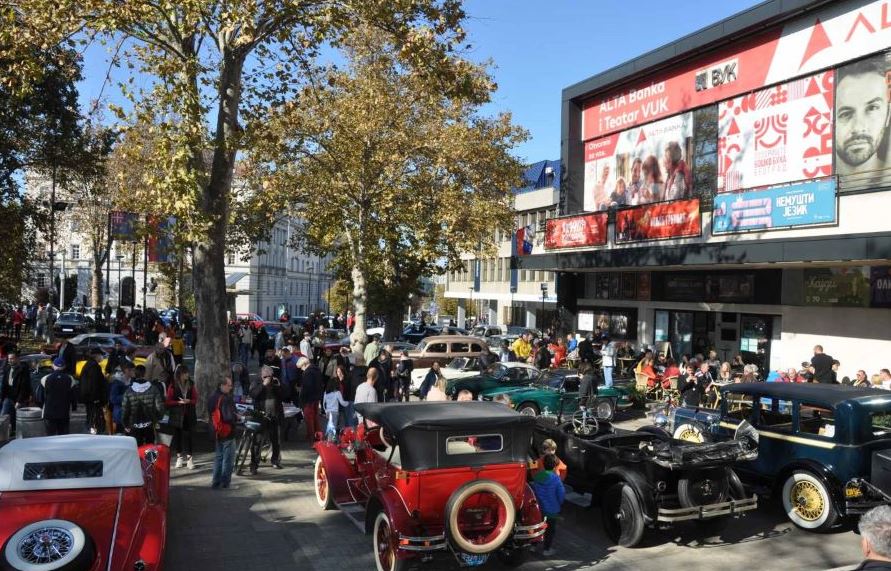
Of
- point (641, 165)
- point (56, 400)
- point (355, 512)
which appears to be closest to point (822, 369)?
point (641, 165)

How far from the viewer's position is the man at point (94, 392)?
12.6m

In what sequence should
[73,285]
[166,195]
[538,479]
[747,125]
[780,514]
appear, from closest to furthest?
[538,479] → [780,514] → [166,195] → [747,125] → [73,285]

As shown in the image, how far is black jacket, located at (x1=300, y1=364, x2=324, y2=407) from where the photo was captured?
13.5 meters

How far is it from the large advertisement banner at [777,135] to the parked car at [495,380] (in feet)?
30.4

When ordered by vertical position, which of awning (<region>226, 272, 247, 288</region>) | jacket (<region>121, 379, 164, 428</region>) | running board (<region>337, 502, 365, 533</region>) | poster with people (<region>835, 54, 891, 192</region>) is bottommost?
running board (<region>337, 502, 365, 533</region>)

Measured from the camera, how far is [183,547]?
314 inches

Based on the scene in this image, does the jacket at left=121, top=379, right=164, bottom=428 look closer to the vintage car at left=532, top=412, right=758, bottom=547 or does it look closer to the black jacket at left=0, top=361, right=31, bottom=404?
the black jacket at left=0, top=361, right=31, bottom=404

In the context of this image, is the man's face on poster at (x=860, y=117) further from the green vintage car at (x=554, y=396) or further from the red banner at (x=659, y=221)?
the green vintage car at (x=554, y=396)

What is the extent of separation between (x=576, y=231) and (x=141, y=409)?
64.9 feet

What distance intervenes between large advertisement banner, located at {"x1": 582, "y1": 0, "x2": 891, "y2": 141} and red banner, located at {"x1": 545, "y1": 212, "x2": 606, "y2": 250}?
3.69m

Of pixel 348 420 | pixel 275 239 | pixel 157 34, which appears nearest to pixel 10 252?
pixel 157 34

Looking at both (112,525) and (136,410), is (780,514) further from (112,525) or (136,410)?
(136,410)

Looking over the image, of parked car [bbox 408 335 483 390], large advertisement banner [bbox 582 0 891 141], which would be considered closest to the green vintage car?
parked car [bbox 408 335 483 390]

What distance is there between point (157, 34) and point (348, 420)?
847 centimetres
